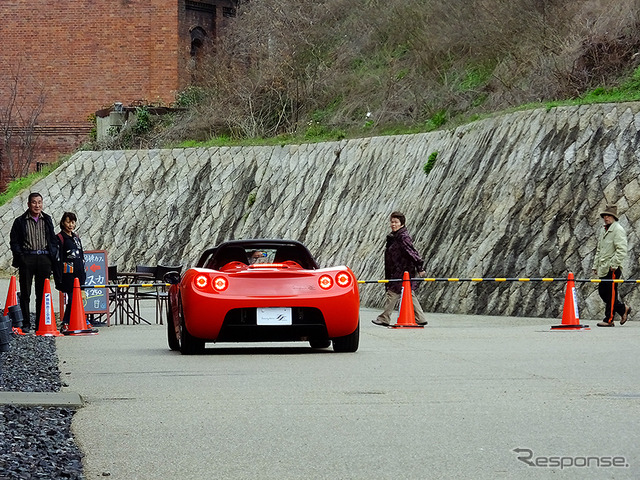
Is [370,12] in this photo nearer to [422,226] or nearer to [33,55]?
[33,55]

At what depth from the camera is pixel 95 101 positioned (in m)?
52.4

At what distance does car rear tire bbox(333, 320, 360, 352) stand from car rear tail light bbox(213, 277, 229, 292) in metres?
1.44

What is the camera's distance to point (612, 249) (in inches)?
782

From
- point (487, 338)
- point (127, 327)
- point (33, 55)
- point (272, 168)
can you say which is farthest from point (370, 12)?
point (487, 338)

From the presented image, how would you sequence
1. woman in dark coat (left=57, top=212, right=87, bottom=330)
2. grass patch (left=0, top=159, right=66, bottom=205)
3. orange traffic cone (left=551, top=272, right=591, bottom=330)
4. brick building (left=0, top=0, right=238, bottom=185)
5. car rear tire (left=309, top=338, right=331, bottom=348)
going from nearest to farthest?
car rear tire (left=309, top=338, right=331, bottom=348)
orange traffic cone (left=551, top=272, right=591, bottom=330)
woman in dark coat (left=57, top=212, right=87, bottom=330)
grass patch (left=0, top=159, right=66, bottom=205)
brick building (left=0, top=0, right=238, bottom=185)

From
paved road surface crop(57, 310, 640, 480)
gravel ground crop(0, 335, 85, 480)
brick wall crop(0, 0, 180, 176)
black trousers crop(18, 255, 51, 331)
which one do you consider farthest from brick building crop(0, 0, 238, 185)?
gravel ground crop(0, 335, 85, 480)

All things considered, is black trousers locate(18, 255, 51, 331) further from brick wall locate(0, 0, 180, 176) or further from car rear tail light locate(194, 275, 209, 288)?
brick wall locate(0, 0, 180, 176)

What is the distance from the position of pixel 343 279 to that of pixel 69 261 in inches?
250

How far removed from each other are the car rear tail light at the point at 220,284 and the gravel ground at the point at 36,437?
2.28 metres

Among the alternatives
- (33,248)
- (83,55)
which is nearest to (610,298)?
(33,248)

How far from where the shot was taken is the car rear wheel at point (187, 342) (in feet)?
47.0

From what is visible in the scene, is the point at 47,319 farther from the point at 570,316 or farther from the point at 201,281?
the point at 570,316

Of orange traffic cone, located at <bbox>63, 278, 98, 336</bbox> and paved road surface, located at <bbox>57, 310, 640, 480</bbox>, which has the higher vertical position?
orange traffic cone, located at <bbox>63, 278, 98, 336</bbox>

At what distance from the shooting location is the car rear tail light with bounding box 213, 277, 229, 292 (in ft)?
46.0
